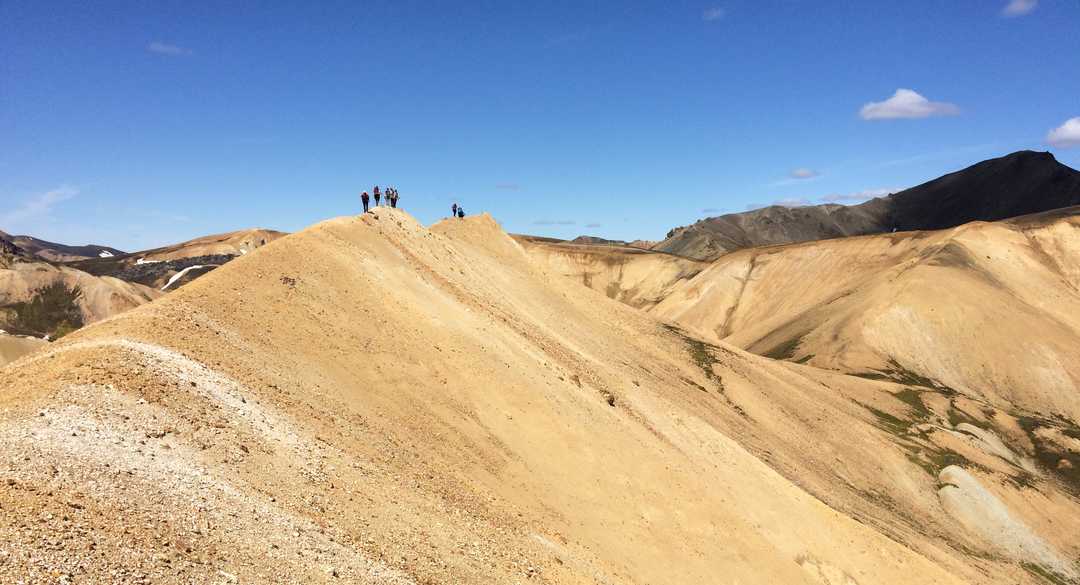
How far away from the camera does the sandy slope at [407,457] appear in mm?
9523

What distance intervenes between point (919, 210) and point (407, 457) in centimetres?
18646

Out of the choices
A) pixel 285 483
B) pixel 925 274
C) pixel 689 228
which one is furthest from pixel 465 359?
pixel 689 228

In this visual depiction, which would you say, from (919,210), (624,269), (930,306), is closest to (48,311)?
(624,269)

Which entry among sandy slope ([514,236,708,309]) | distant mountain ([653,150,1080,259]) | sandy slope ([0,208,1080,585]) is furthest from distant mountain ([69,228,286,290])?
distant mountain ([653,150,1080,259])

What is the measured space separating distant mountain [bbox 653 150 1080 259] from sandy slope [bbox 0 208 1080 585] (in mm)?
121290

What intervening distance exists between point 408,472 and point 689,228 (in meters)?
168

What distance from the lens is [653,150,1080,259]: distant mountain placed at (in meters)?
149

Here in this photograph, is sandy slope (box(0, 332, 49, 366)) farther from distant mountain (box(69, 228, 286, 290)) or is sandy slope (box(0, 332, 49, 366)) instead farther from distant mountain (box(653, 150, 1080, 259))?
distant mountain (box(653, 150, 1080, 259))

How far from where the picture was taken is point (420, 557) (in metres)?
11.7

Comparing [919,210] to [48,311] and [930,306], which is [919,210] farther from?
[48,311]

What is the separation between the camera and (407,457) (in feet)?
50.7

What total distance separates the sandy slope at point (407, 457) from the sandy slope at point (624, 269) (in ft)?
267

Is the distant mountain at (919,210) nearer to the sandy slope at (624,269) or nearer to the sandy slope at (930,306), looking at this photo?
the sandy slope at (624,269)

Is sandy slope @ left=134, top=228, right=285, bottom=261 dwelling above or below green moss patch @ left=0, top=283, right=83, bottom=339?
above
